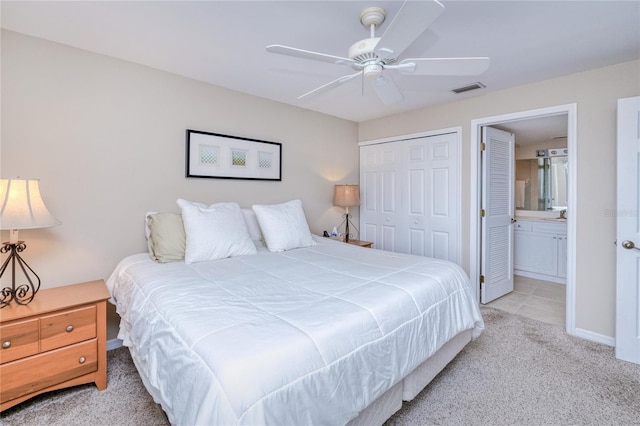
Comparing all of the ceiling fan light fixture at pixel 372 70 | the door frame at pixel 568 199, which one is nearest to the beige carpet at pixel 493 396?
the door frame at pixel 568 199

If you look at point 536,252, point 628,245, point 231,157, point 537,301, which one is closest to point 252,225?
point 231,157

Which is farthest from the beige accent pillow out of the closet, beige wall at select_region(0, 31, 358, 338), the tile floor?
the tile floor

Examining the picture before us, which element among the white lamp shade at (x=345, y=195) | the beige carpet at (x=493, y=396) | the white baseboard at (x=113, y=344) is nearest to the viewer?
the beige carpet at (x=493, y=396)

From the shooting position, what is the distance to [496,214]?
3.56 metres

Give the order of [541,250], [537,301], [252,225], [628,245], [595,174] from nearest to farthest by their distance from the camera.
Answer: [628,245] → [595,174] → [252,225] → [537,301] → [541,250]

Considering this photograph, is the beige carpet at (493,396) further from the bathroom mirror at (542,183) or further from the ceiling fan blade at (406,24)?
the bathroom mirror at (542,183)

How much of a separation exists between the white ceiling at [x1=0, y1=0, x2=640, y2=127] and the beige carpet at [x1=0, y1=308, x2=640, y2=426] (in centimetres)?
232

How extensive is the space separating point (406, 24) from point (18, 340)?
257 centimetres

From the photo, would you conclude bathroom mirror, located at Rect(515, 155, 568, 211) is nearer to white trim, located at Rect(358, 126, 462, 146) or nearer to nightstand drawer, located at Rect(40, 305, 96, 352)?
white trim, located at Rect(358, 126, 462, 146)

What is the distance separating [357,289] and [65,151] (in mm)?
2328

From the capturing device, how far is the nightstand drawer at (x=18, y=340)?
5.26 ft

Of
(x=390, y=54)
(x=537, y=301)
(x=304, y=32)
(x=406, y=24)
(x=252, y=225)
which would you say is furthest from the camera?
(x=537, y=301)

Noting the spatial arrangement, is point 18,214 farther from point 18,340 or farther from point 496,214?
point 496,214

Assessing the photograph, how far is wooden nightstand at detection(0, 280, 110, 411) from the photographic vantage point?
64.1 inches
